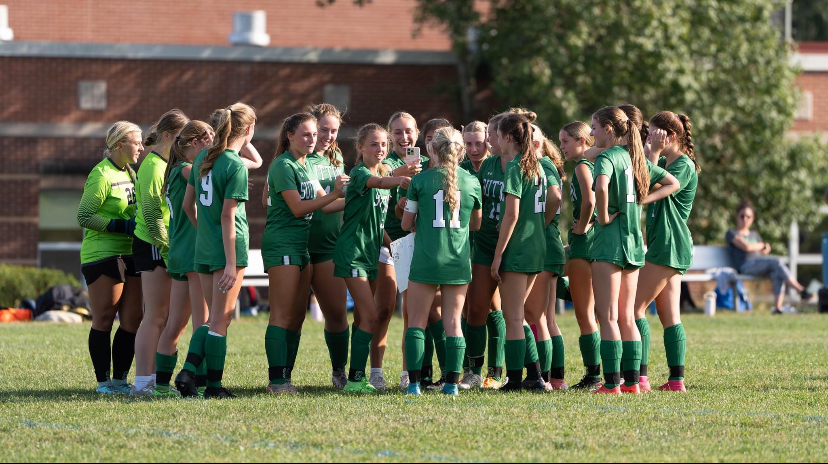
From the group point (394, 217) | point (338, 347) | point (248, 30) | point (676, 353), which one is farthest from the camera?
point (248, 30)

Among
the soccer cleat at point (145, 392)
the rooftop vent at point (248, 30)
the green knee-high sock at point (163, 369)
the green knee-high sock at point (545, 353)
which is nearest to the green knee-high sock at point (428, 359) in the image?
the green knee-high sock at point (545, 353)

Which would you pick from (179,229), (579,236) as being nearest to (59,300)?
(179,229)

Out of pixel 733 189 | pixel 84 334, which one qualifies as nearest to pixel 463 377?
pixel 84 334

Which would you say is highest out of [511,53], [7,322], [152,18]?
[152,18]

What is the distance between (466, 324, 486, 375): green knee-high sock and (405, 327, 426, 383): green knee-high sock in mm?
720

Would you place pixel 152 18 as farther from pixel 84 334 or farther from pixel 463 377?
pixel 463 377

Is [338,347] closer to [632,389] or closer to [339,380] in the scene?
[339,380]

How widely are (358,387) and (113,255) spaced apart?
6.51 ft

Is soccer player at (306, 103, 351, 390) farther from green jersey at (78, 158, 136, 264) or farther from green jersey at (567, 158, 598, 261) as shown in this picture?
green jersey at (567, 158, 598, 261)

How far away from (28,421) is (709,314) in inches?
503

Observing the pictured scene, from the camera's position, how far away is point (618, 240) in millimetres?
7711

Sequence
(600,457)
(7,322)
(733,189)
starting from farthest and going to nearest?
(733,189) → (7,322) → (600,457)

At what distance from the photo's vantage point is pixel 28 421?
21.4 feet

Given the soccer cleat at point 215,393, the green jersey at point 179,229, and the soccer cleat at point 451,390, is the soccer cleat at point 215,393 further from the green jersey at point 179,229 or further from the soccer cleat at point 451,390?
the soccer cleat at point 451,390
